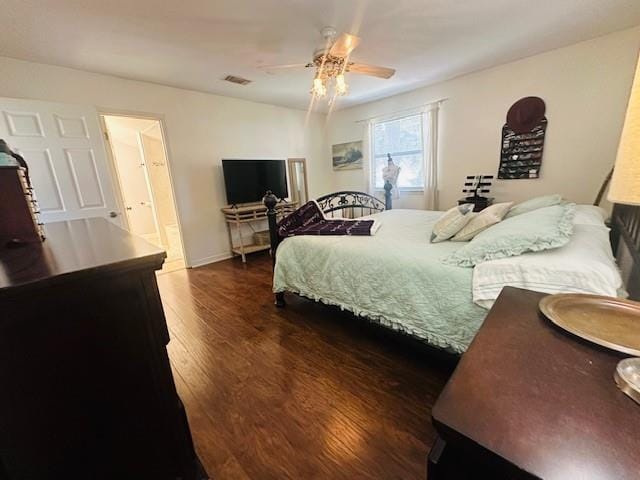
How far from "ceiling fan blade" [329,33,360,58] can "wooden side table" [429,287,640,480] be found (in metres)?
2.13

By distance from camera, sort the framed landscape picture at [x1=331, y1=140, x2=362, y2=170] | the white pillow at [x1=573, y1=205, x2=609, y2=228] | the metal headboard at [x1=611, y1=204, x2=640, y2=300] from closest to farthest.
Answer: the metal headboard at [x1=611, y1=204, x2=640, y2=300] → the white pillow at [x1=573, y1=205, x2=609, y2=228] → the framed landscape picture at [x1=331, y1=140, x2=362, y2=170]

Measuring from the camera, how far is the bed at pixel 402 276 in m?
1.43

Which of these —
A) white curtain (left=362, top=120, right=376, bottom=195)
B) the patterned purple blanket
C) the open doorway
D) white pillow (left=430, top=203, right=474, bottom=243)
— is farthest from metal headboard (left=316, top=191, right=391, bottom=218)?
the open doorway

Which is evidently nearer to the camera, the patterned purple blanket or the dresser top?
the dresser top

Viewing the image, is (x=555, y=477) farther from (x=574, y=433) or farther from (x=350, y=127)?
(x=350, y=127)

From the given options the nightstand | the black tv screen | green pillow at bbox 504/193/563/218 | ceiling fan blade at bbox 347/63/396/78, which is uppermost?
ceiling fan blade at bbox 347/63/396/78

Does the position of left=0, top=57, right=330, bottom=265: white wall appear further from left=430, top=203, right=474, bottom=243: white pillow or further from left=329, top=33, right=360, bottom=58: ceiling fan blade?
left=430, top=203, right=474, bottom=243: white pillow

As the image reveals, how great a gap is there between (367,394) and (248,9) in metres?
2.76

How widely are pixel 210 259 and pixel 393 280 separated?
337 cm

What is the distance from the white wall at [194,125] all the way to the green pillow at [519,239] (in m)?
3.61

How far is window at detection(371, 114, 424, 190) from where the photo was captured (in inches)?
173

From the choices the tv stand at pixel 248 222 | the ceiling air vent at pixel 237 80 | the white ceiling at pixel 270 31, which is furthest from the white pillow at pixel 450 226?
the ceiling air vent at pixel 237 80

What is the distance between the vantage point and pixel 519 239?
1.39 metres

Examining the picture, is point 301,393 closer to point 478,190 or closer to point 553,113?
point 478,190
